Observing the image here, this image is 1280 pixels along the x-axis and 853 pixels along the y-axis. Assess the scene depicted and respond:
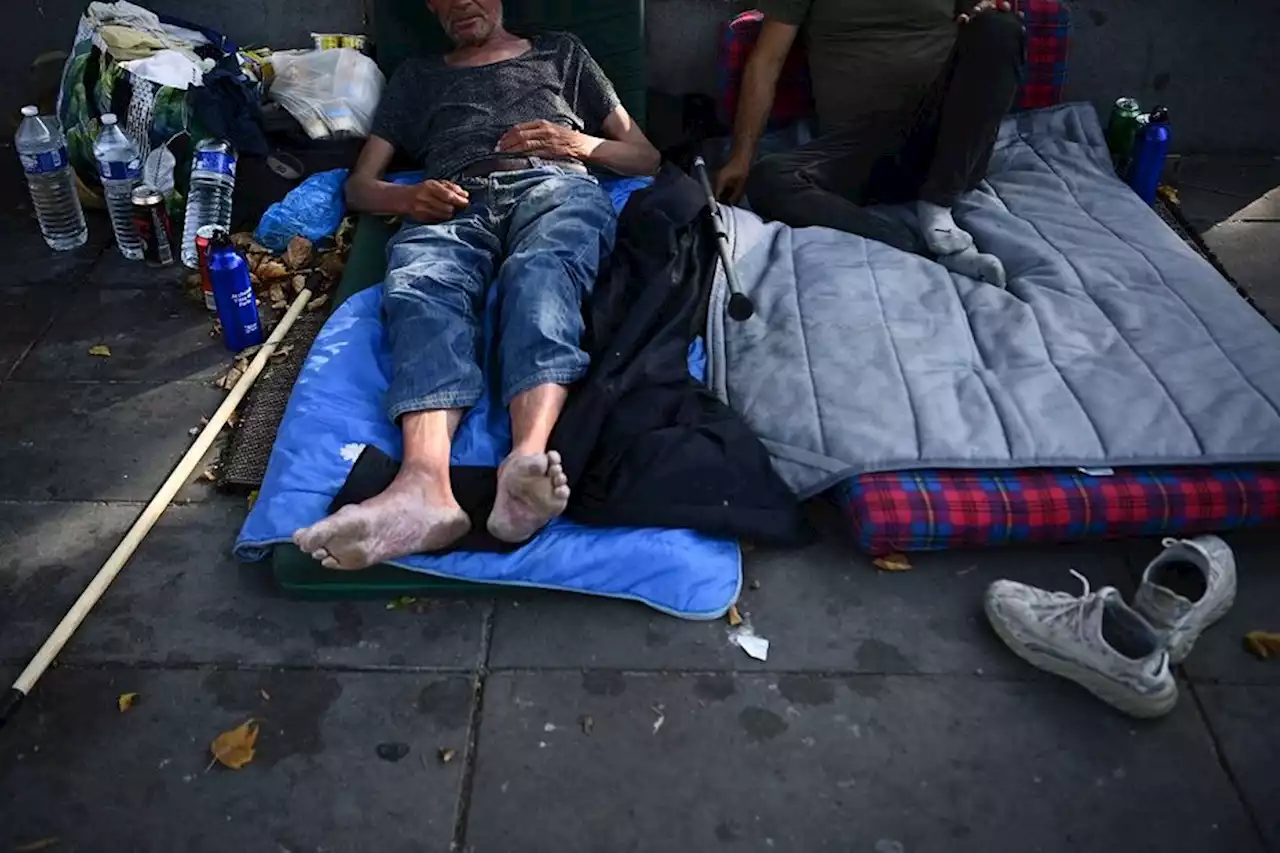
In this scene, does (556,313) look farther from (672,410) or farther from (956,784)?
(956,784)

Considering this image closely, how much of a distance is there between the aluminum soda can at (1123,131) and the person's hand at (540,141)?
6.68 feet

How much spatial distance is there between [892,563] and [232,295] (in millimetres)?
1980

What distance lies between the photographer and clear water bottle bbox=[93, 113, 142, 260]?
3746mm

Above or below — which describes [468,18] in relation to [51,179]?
above

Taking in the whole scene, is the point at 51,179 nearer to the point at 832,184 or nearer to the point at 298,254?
the point at 298,254

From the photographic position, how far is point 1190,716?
2.24 meters

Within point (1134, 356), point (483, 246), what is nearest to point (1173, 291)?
point (1134, 356)

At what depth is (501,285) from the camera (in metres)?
3.04

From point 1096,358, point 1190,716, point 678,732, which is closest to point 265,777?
point 678,732

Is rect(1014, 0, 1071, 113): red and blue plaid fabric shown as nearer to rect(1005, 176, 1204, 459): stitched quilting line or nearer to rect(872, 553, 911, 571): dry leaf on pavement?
rect(1005, 176, 1204, 459): stitched quilting line

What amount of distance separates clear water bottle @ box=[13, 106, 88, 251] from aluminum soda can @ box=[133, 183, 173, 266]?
27 cm

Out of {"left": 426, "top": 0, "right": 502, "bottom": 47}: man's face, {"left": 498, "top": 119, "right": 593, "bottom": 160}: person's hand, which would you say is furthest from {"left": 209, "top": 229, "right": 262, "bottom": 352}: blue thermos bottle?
Answer: {"left": 426, "top": 0, "right": 502, "bottom": 47}: man's face

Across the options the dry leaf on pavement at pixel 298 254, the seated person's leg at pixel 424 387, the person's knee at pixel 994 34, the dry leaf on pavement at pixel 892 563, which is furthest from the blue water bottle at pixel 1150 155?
the dry leaf on pavement at pixel 298 254

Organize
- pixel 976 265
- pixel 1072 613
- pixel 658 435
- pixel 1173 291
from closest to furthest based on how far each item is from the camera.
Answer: pixel 1072 613
pixel 658 435
pixel 1173 291
pixel 976 265
